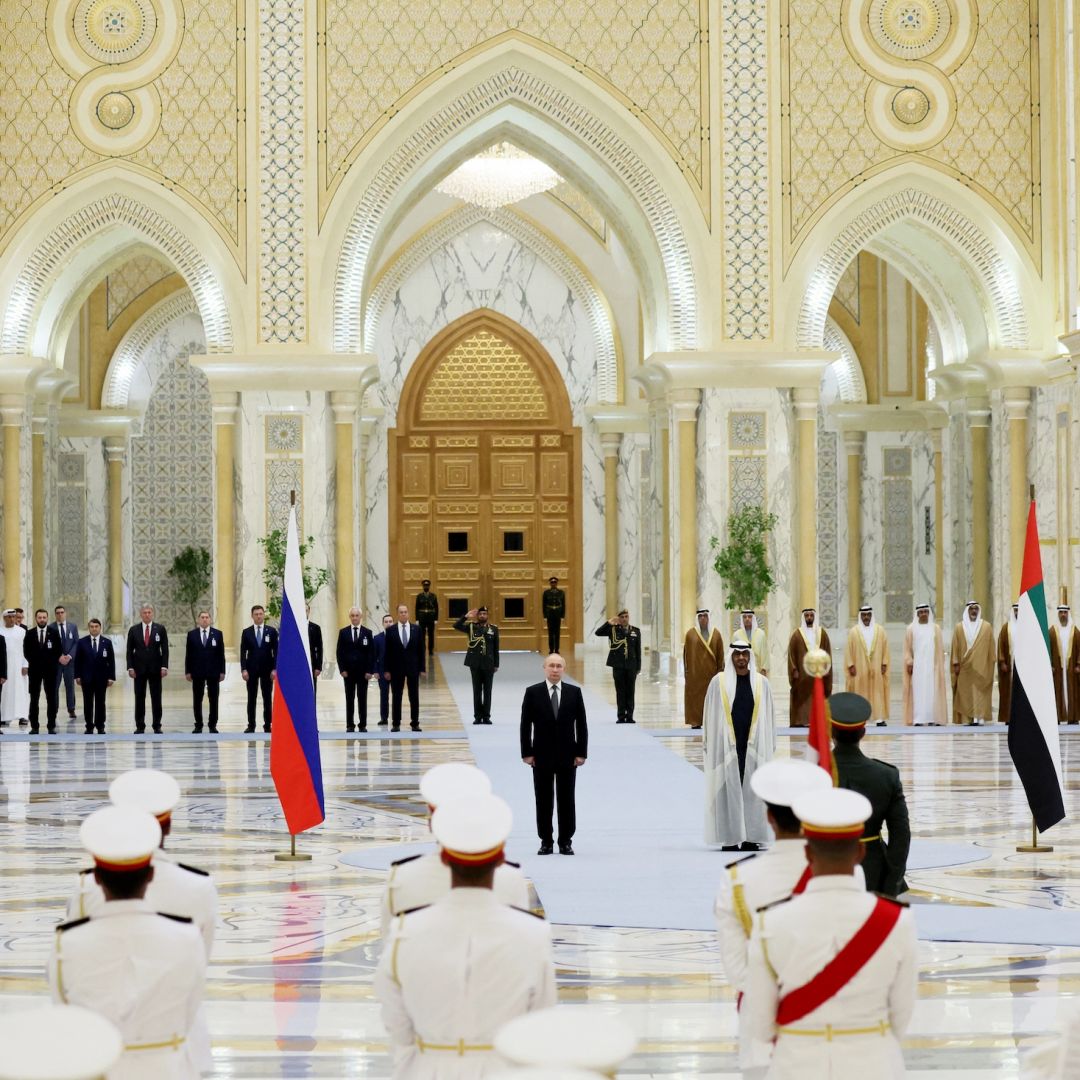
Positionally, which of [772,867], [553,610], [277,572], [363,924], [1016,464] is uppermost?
[1016,464]

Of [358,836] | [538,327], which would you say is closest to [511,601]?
[538,327]

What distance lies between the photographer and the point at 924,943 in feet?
19.2

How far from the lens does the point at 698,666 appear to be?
45.3 ft

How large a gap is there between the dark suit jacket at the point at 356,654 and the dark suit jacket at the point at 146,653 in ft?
4.25

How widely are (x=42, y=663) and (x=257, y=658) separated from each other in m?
1.69

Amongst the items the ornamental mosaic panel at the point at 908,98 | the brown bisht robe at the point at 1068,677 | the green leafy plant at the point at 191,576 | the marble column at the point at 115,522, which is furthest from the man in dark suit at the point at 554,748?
the green leafy plant at the point at 191,576

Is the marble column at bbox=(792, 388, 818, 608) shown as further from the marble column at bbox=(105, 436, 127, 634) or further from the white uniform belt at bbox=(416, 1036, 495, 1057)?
the white uniform belt at bbox=(416, 1036, 495, 1057)

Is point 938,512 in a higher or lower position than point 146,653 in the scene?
higher

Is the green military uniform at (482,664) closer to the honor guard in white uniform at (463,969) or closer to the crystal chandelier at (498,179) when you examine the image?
the crystal chandelier at (498,179)

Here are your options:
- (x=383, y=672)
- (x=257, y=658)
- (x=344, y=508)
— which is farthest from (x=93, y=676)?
(x=344, y=508)

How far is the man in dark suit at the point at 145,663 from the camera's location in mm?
12992

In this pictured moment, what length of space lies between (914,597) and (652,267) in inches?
247

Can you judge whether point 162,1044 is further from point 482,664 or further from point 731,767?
point 482,664

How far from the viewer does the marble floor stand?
4738 mm
